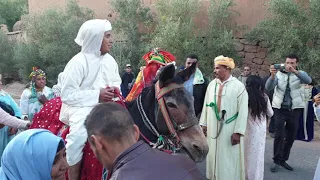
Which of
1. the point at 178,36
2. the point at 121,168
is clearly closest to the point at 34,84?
the point at 121,168

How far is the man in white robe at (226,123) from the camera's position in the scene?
200 inches

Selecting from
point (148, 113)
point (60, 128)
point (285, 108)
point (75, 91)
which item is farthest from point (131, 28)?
point (148, 113)

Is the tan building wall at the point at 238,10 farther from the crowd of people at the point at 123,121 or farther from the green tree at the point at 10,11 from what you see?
the green tree at the point at 10,11

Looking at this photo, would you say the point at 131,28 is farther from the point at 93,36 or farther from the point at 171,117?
the point at 171,117

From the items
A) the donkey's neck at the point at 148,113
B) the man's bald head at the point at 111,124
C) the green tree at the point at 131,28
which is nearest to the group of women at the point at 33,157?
the man's bald head at the point at 111,124

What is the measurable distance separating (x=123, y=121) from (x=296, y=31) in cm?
991

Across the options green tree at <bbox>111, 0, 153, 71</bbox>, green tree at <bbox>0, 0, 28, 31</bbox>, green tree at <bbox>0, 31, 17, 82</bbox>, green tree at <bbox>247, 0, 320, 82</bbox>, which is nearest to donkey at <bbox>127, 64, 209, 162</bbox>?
green tree at <bbox>247, 0, 320, 82</bbox>

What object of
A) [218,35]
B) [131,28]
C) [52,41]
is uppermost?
[131,28]

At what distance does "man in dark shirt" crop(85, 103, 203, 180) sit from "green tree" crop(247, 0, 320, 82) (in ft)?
31.5

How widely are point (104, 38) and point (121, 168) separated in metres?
2.00

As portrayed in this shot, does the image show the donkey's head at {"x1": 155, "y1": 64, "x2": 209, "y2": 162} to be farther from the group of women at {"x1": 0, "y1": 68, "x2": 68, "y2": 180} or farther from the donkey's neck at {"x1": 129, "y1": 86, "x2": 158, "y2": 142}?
the group of women at {"x1": 0, "y1": 68, "x2": 68, "y2": 180}

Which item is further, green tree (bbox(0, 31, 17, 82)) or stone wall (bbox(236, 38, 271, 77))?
green tree (bbox(0, 31, 17, 82))

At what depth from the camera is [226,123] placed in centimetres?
510

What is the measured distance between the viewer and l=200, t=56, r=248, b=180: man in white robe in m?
5.07
